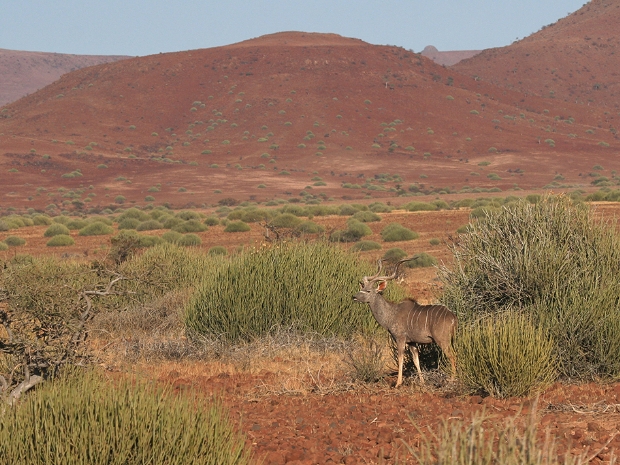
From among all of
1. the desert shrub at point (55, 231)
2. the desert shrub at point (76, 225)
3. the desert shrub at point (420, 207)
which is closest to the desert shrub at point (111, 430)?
the desert shrub at point (55, 231)

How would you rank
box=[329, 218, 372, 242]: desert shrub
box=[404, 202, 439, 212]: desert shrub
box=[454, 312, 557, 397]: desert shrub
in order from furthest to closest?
box=[404, 202, 439, 212]: desert shrub
box=[329, 218, 372, 242]: desert shrub
box=[454, 312, 557, 397]: desert shrub

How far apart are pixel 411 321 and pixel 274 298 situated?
3535mm

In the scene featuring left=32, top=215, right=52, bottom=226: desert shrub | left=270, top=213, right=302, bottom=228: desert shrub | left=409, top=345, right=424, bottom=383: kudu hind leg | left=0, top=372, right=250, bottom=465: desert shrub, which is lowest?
left=32, top=215, right=52, bottom=226: desert shrub

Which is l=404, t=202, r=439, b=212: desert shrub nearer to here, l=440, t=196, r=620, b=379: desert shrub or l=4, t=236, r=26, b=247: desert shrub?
l=4, t=236, r=26, b=247: desert shrub

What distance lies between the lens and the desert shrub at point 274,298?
38.2 ft

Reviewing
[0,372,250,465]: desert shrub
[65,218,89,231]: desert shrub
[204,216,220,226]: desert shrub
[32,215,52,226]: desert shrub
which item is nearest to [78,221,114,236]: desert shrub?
[65,218,89,231]: desert shrub

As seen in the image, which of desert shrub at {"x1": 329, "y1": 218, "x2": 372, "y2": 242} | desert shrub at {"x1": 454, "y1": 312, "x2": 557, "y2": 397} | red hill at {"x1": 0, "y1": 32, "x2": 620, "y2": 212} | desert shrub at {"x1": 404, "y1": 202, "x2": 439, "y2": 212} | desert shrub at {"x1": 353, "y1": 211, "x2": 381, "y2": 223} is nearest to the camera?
desert shrub at {"x1": 454, "y1": 312, "x2": 557, "y2": 397}

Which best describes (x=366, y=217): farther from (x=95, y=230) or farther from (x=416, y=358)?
(x=416, y=358)

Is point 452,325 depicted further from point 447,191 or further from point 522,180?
point 522,180

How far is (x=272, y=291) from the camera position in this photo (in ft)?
38.3

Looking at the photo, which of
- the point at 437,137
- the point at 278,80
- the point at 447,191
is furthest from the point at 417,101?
the point at 447,191

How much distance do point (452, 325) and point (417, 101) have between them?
275 feet

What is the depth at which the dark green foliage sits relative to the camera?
11.6 meters

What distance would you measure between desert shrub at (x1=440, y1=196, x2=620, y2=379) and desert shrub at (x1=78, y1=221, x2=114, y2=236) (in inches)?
1217
